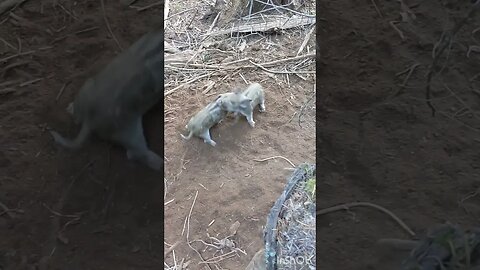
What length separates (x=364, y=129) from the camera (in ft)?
1.72

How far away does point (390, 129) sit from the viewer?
1.70ft

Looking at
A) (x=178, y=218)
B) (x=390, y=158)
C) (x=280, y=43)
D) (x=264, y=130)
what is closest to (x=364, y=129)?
(x=390, y=158)

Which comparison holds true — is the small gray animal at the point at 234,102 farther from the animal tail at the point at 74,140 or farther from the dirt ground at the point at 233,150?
the animal tail at the point at 74,140

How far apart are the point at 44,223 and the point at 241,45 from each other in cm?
153

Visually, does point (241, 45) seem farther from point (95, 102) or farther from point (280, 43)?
point (95, 102)

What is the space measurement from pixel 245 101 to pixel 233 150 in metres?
0.15

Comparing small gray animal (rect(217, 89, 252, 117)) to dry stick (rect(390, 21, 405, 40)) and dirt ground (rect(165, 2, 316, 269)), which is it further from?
dry stick (rect(390, 21, 405, 40))

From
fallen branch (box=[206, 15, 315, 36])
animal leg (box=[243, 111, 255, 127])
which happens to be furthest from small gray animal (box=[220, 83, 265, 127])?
fallen branch (box=[206, 15, 315, 36])

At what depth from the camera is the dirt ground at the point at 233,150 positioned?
5.14 feet

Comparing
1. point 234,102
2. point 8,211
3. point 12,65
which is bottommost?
point 234,102

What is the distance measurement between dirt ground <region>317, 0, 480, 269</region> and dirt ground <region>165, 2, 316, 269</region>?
920 millimetres

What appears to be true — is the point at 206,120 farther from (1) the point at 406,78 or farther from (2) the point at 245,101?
(1) the point at 406,78

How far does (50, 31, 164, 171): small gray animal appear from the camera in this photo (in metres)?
0.51

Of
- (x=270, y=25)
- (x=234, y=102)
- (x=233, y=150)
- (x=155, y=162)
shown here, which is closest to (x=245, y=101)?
(x=234, y=102)
